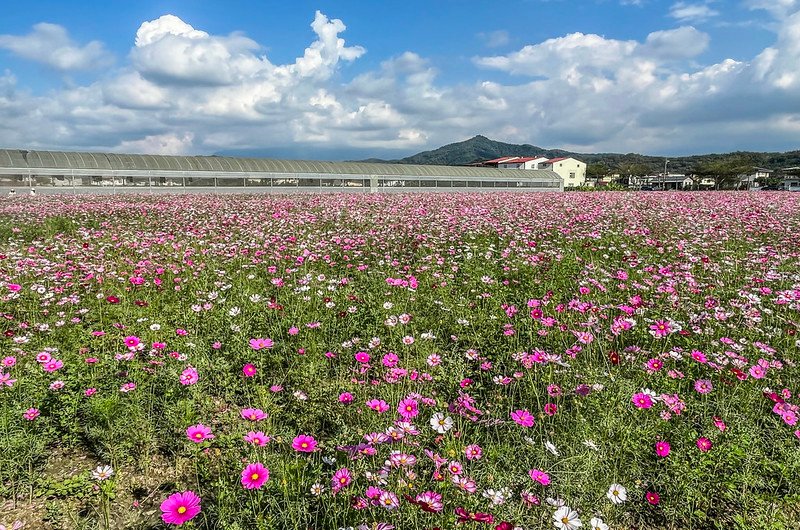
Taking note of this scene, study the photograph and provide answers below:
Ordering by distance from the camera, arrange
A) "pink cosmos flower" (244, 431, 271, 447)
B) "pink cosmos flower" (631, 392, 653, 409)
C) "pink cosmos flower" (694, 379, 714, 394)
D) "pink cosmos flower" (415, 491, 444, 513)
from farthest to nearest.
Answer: "pink cosmos flower" (694, 379, 714, 394)
"pink cosmos flower" (631, 392, 653, 409)
"pink cosmos flower" (244, 431, 271, 447)
"pink cosmos flower" (415, 491, 444, 513)

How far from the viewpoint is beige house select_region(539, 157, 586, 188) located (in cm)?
9925

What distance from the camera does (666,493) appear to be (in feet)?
8.39

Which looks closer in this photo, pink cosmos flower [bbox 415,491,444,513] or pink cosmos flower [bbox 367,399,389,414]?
pink cosmos flower [bbox 415,491,444,513]

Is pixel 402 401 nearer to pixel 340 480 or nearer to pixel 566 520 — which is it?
pixel 340 480

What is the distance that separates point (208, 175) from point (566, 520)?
36550mm

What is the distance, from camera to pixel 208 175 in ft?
113

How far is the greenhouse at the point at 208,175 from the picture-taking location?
29125 mm

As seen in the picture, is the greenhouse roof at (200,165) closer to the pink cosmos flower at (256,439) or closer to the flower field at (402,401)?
the flower field at (402,401)

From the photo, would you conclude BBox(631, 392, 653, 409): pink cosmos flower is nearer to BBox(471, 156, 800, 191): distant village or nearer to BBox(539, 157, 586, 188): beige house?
BBox(471, 156, 800, 191): distant village

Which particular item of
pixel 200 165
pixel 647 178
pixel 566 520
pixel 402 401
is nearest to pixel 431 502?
pixel 566 520

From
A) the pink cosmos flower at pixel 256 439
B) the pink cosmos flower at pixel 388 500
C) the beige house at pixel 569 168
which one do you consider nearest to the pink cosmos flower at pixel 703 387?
the pink cosmos flower at pixel 388 500

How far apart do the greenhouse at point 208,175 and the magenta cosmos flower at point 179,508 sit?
34.4 meters

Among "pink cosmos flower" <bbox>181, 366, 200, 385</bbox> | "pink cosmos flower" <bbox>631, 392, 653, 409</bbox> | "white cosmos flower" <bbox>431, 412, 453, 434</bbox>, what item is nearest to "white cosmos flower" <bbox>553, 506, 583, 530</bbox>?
"white cosmos flower" <bbox>431, 412, 453, 434</bbox>

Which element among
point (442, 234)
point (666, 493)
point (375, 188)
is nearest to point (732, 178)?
point (375, 188)
